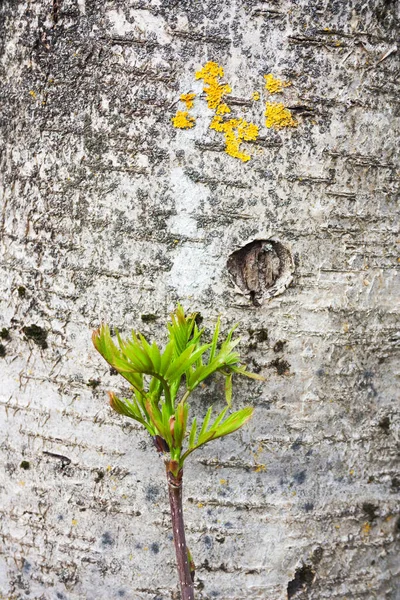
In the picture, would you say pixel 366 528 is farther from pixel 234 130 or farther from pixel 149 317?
pixel 234 130

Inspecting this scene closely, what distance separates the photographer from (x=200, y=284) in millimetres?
1078

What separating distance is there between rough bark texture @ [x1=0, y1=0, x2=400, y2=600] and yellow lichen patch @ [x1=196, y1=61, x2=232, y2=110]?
2 centimetres

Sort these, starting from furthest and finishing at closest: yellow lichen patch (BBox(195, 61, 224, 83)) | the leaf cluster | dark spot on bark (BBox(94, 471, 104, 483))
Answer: dark spot on bark (BBox(94, 471, 104, 483))
yellow lichen patch (BBox(195, 61, 224, 83))
the leaf cluster

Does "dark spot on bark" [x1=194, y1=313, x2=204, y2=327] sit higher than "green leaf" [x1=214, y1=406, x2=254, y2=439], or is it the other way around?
"dark spot on bark" [x1=194, y1=313, x2=204, y2=327]

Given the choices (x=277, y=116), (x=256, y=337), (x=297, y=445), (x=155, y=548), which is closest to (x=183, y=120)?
(x=277, y=116)

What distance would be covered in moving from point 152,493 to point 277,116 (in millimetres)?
733

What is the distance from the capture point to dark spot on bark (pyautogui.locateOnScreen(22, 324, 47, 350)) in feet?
3.77

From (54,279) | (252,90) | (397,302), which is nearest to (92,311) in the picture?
(54,279)

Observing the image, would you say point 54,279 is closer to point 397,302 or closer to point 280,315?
point 280,315

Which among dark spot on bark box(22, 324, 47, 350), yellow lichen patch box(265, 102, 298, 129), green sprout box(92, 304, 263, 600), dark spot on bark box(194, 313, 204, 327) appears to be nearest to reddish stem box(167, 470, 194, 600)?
green sprout box(92, 304, 263, 600)

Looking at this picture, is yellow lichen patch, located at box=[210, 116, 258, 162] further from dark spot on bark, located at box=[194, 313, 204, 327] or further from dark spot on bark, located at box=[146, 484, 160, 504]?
dark spot on bark, located at box=[146, 484, 160, 504]

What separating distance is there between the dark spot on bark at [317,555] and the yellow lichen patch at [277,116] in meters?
0.82

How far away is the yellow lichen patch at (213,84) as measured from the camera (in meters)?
1.03

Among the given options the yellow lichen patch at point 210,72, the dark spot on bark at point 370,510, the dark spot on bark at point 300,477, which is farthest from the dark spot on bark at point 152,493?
the yellow lichen patch at point 210,72
